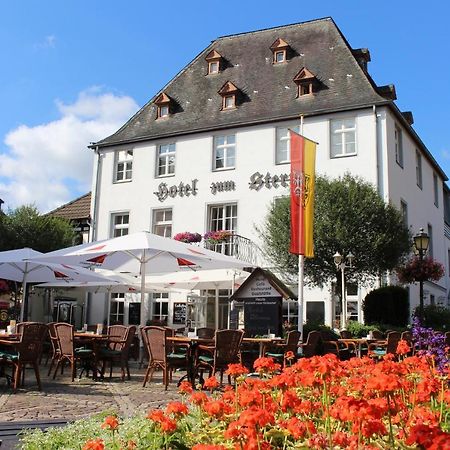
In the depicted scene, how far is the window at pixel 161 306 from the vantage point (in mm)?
24172

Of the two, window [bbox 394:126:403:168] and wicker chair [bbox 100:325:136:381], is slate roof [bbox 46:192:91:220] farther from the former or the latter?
wicker chair [bbox 100:325:136:381]

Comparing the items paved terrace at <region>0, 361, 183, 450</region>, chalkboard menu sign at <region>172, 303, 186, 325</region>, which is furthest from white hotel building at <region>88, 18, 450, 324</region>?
paved terrace at <region>0, 361, 183, 450</region>

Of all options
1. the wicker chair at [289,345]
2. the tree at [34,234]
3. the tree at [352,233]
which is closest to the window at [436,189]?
the tree at [352,233]

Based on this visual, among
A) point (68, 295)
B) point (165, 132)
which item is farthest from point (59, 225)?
point (165, 132)

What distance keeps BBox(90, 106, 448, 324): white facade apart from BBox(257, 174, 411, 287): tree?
1.75 m

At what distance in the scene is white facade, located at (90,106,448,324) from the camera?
68.4ft

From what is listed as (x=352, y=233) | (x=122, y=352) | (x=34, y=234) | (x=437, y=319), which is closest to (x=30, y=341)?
(x=122, y=352)

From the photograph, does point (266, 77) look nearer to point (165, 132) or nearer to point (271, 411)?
point (165, 132)

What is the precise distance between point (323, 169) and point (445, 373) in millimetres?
16391

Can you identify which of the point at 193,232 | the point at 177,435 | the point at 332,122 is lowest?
the point at 177,435

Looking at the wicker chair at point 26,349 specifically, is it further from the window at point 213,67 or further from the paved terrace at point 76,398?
the window at point 213,67

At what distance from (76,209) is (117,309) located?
22.6 feet

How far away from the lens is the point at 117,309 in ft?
82.9

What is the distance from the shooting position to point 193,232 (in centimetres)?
2347
